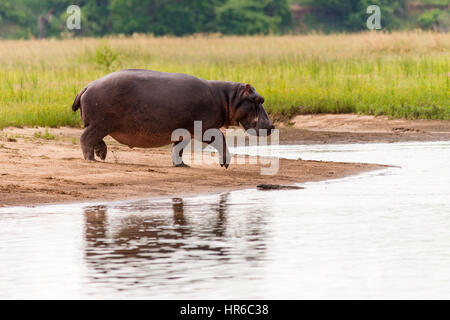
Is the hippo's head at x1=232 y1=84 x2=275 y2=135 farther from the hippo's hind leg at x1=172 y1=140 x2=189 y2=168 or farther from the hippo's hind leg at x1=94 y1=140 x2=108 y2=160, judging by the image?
the hippo's hind leg at x1=94 y1=140 x2=108 y2=160

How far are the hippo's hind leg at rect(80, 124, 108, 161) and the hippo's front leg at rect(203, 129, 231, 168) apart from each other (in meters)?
1.10

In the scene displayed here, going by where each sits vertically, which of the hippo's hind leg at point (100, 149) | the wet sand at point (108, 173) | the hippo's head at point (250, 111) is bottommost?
the wet sand at point (108, 173)

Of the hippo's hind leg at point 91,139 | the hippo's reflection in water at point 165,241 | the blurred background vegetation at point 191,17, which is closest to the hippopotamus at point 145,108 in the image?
the hippo's hind leg at point 91,139

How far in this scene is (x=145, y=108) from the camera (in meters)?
11.6

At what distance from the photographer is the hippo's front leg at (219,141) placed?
11.8 metres

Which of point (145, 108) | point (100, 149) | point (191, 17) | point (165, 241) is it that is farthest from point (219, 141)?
point (191, 17)

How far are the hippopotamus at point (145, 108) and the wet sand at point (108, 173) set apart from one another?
286 mm

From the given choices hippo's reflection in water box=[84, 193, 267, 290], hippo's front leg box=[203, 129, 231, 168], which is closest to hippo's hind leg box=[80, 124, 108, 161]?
hippo's front leg box=[203, 129, 231, 168]

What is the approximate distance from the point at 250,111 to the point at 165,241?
186 inches

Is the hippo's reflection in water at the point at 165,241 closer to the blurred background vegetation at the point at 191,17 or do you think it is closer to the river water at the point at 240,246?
the river water at the point at 240,246

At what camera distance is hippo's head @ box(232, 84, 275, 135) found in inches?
474
